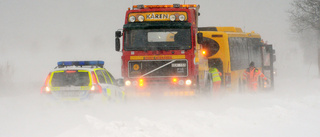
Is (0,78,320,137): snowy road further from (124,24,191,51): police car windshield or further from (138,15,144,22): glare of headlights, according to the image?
(138,15,144,22): glare of headlights

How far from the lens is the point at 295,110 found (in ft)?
48.0

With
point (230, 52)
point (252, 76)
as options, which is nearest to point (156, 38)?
point (230, 52)

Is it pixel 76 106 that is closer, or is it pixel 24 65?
pixel 76 106

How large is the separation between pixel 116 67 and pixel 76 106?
1826 inches

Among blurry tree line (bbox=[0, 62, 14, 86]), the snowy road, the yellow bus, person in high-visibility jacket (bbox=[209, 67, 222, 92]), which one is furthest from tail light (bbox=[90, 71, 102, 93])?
blurry tree line (bbox=[0, 62, 14, 86])

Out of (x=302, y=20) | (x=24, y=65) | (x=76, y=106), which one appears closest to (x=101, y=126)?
(x=76, y=106)

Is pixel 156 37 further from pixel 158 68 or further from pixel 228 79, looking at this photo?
pixel 228 79

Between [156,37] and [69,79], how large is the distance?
3.72 meters

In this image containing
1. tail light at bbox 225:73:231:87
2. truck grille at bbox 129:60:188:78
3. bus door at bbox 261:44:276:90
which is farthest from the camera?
bus door at bbox 261:44:276:90

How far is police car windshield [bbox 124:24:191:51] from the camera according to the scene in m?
15.3

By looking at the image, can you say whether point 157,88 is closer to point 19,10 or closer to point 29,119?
point 29,119

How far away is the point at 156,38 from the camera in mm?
15367

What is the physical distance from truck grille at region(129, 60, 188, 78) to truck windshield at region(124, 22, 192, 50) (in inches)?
17.5

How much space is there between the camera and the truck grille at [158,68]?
1539 centimetres
